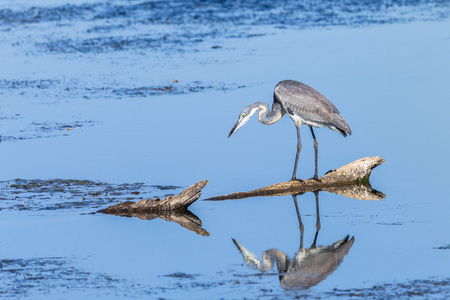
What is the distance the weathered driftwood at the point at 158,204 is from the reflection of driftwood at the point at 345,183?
4.78ft

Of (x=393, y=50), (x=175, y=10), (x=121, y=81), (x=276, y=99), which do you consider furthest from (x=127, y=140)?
(x=175, y=10)

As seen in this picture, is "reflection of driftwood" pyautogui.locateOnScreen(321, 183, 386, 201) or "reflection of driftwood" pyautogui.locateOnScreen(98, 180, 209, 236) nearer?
"reflection of driftwood" pyautogui.locateOnScreen(98, 180, 209, 236)

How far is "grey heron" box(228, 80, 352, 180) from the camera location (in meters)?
13.0

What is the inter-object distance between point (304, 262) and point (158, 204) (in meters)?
2.65

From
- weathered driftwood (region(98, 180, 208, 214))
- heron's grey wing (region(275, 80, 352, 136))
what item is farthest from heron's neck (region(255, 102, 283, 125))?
weathered driftwood (region(98, 180, 208, 214))

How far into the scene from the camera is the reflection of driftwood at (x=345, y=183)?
12.6m

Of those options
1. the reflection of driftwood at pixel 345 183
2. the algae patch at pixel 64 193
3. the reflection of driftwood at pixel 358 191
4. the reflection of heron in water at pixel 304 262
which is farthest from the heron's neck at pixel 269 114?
the reflection of heron in water at pixel 304 262

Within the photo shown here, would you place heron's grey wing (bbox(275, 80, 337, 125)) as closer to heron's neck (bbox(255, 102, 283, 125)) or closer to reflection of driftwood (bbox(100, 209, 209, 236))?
heron's neck (bbox(255, 102, 283, 125))

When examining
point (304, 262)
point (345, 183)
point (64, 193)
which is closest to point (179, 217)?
A: point (64, 193)

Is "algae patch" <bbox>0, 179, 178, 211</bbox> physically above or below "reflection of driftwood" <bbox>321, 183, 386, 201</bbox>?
above

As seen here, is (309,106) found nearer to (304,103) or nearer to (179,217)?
(304,103)

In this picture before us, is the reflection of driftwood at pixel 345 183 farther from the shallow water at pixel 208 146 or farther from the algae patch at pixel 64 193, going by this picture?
the algae patch at pixel 64 193

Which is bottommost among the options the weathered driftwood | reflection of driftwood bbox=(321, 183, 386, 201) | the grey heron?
the weathered driftwood

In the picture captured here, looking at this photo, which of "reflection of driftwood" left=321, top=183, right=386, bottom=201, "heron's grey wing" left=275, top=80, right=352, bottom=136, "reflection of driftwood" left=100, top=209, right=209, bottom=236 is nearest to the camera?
"reflection of driftwood" left=100, top=209, right=209, bottom=236
